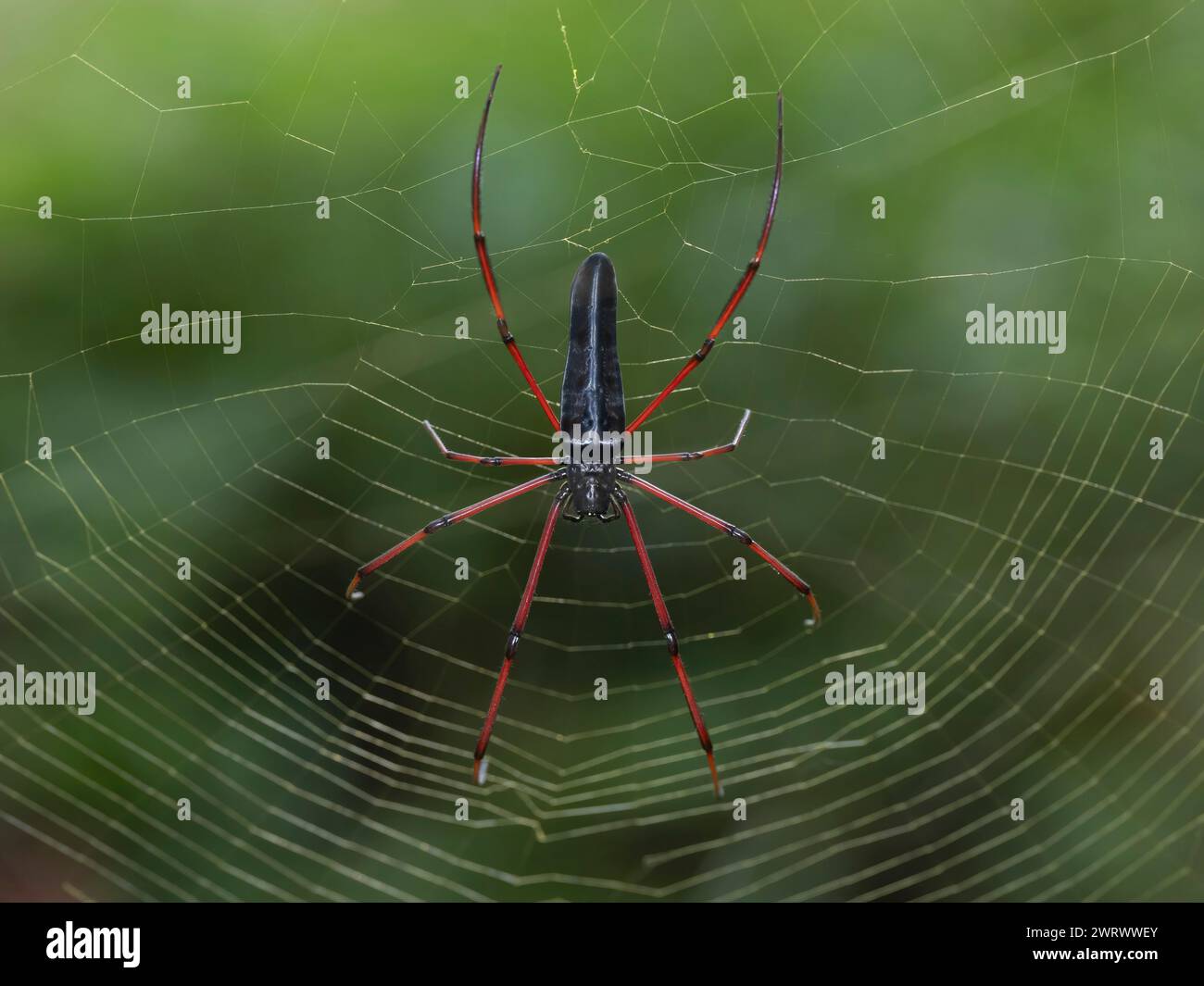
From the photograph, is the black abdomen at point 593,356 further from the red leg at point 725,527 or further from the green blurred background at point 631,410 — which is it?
the green blurred background at point 631,410

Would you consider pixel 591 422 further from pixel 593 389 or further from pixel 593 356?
pixel 593 356

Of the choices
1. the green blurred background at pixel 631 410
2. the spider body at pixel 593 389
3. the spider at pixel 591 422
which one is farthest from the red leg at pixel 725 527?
the green blurred background at pixel 631 410

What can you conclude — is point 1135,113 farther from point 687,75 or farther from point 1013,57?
point 687,75

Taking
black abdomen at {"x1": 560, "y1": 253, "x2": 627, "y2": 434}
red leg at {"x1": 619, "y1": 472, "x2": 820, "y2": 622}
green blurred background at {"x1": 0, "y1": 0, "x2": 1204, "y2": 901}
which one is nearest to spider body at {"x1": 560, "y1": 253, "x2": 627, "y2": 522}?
black abdomen at {"x1": 560, "y1": 253, "x2": 627, "y2": 434}

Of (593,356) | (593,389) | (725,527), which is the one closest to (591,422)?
(593,389)

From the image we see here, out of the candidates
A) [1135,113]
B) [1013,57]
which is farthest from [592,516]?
[1135,113]

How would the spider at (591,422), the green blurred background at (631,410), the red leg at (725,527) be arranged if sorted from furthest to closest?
the green blurred background at (631,410)
the red leg at (725,527)
the spider at (591,422)
